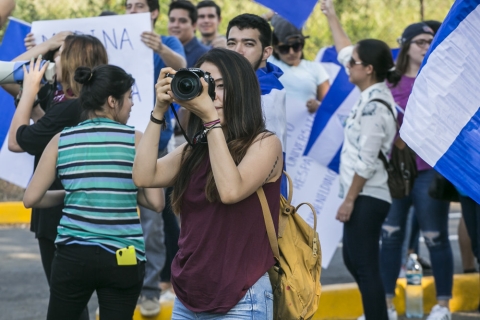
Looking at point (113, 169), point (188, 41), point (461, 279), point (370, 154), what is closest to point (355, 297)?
point (461, 279)

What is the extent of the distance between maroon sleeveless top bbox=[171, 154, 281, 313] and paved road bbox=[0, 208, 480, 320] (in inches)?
125

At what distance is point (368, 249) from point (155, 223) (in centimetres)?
157

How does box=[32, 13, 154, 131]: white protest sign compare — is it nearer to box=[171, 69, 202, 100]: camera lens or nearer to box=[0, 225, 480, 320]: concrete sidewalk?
box=[0, 225, 480, 320]: concrete sidewalk

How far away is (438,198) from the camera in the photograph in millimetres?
5660

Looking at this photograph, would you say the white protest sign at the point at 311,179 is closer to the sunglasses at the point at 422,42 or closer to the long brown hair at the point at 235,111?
the sunglasses at the point at 422,42

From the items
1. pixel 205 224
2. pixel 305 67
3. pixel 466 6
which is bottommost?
pixel 305 67

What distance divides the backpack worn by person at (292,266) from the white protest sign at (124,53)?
246cm

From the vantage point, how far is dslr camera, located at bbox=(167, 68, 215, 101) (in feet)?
9.79

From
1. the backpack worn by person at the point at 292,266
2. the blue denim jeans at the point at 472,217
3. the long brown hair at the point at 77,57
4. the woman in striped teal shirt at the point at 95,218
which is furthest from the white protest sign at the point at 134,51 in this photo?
the backpack worn by person at the point at 292,266

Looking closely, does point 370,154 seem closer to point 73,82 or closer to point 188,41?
point 73,82

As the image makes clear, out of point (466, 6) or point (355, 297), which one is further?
point (355, 297)

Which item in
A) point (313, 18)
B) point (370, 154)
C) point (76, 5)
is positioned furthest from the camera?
point (313, 18)

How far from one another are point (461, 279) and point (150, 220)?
2522 millimetres

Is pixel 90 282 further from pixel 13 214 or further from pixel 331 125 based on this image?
pixel 13 214
